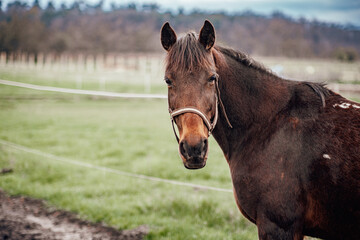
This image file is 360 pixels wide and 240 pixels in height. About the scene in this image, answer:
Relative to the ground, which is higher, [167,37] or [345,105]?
[167,37]

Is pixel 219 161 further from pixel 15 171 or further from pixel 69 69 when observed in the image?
pixel 69 69

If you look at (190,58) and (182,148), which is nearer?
(182,148)

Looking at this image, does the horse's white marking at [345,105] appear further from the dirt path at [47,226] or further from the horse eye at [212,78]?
the dirt path at [47,226]

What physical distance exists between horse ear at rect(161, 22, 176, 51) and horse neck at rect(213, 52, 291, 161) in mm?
452

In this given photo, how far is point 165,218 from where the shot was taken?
176 inches

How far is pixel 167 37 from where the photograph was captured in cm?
250

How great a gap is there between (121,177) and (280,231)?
4.60m

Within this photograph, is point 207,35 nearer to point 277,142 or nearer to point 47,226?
point 277,142

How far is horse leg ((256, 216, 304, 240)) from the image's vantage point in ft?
7.22

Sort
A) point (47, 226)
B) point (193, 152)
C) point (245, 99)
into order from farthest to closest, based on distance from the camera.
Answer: point (47, 226) → point (245, 99) → point (193, 152)

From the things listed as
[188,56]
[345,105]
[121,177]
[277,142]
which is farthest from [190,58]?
[121,177]

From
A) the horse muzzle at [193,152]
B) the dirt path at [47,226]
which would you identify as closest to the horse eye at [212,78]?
the horse muzzle at [193,152]

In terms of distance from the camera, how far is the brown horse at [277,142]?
2.14 metres

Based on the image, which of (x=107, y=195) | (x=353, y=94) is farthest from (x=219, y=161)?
(x=353, y=94)
